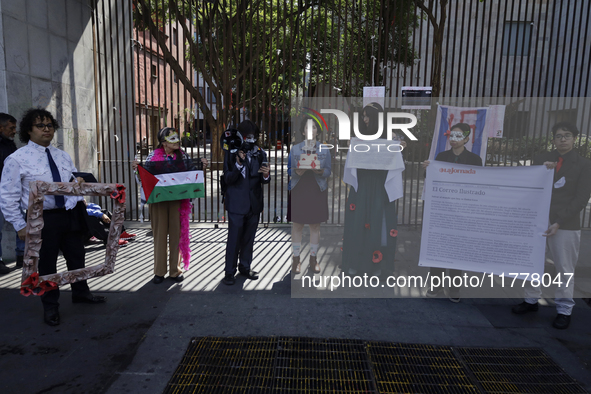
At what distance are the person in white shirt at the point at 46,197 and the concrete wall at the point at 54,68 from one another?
225 centimetres

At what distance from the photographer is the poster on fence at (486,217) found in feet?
13.6

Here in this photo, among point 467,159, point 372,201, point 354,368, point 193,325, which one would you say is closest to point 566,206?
point 467,159

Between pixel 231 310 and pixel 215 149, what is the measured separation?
4.65 metres

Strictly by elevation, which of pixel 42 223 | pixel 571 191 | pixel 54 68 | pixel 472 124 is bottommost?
pixel 42 223

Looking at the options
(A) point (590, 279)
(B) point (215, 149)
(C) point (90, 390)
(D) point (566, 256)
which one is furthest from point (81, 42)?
(A) point (590, 279)

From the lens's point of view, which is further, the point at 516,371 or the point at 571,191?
the point at 571,191

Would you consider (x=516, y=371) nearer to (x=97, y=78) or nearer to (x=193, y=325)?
(x=193, y=325)

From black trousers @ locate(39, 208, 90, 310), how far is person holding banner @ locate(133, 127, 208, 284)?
3.04 ft

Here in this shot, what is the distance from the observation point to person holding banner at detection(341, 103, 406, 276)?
4.89 m

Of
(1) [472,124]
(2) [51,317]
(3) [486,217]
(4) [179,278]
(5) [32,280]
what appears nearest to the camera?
(5) [32,280]

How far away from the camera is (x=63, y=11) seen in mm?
6598

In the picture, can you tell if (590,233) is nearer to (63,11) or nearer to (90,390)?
(90,390)

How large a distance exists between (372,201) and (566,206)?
1986mm

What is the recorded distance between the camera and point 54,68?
6434mm
